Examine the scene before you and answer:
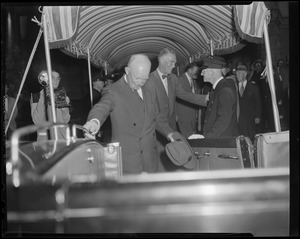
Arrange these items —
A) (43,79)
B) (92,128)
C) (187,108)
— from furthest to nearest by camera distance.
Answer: (187,108) → (43,79) → (92,128)

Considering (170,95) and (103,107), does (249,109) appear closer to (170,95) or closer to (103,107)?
(170,95)

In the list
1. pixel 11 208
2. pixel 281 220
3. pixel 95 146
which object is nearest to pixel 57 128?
pixel 95 146

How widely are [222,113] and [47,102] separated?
112 cm

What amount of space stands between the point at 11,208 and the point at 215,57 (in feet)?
5.26

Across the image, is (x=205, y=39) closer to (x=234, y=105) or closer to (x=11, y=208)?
(x=234, y=105)

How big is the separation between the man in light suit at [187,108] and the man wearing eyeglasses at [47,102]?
713mm

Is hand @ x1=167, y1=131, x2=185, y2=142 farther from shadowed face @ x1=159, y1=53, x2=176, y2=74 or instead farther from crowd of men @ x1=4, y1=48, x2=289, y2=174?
shadowed face @ x1=159, y1=53, x2=176, y2=74

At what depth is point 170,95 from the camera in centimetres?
257

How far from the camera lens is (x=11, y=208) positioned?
1.96 meters

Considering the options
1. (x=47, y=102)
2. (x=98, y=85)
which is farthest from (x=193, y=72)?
(x=47, y=102)

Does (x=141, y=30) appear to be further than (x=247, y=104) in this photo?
Yes

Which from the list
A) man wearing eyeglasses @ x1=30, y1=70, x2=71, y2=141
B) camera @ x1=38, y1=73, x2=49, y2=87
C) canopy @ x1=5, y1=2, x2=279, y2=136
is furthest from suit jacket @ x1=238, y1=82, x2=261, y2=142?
camera @ x1=38, y1=73, x2=49, y2=87

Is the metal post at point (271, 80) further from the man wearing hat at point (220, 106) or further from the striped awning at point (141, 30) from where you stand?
the man wearing hat at point (220, 106)

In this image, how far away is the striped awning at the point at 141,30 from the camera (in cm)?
249
